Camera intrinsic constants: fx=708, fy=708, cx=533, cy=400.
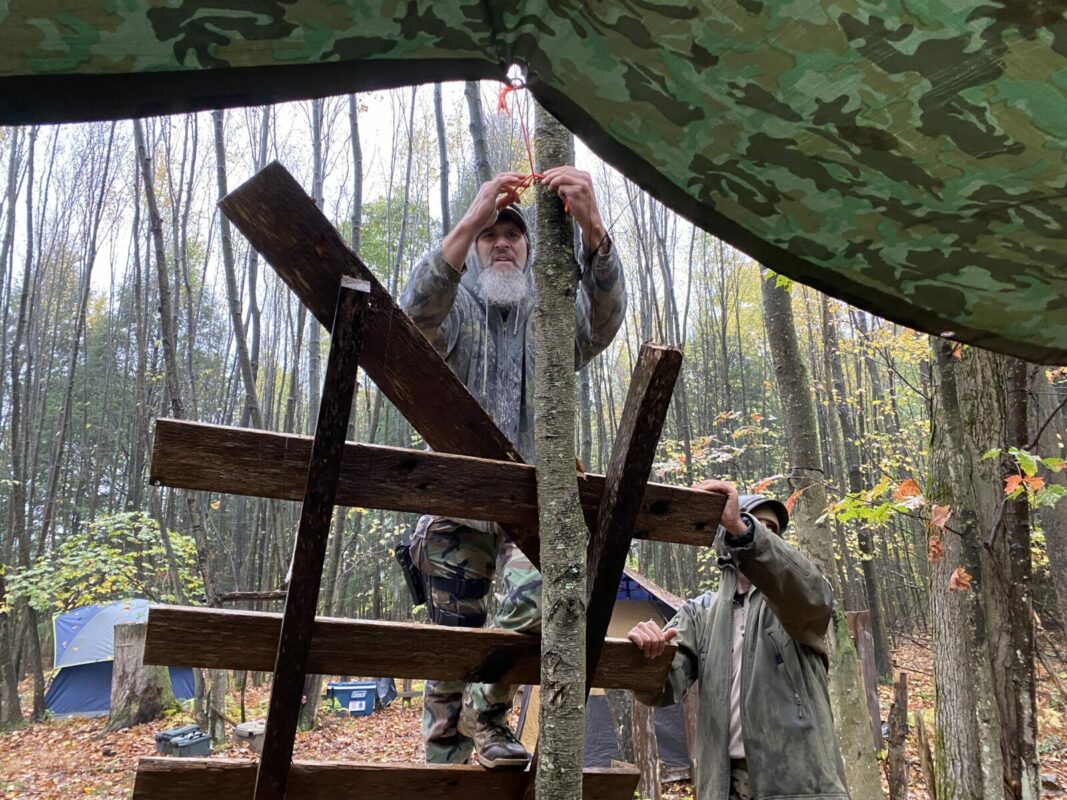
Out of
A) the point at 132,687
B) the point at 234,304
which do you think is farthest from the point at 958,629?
the point at 132,687

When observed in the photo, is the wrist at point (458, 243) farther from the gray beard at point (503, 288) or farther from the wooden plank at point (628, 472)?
the wooden plank at point (628, 472)

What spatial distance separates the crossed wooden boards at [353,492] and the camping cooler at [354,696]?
39.5 feet

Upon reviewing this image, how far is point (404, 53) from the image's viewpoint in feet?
3.69

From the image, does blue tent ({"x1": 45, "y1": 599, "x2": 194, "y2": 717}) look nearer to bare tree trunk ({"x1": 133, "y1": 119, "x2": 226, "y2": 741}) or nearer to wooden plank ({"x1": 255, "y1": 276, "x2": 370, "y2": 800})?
bare tree trunk ({"x1": 133, "y1": 119, "x2": 226, "y2": 741})

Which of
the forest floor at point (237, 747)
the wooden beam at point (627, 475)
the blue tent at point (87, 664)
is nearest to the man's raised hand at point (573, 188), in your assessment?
the wooden beam at point (627, 475)

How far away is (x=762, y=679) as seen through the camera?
2.86m

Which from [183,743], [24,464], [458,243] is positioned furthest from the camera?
[24,464]

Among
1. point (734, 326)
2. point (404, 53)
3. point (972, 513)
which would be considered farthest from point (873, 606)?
point (404, 53)

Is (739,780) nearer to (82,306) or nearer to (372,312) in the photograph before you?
(372,312)

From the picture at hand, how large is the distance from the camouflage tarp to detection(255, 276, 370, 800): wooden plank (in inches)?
20.5

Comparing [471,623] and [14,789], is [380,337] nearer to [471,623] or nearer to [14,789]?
[471,623]

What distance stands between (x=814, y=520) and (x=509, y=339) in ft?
10.6

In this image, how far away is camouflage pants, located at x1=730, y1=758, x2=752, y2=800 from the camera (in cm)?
281

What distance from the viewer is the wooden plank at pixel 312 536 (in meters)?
1.47
